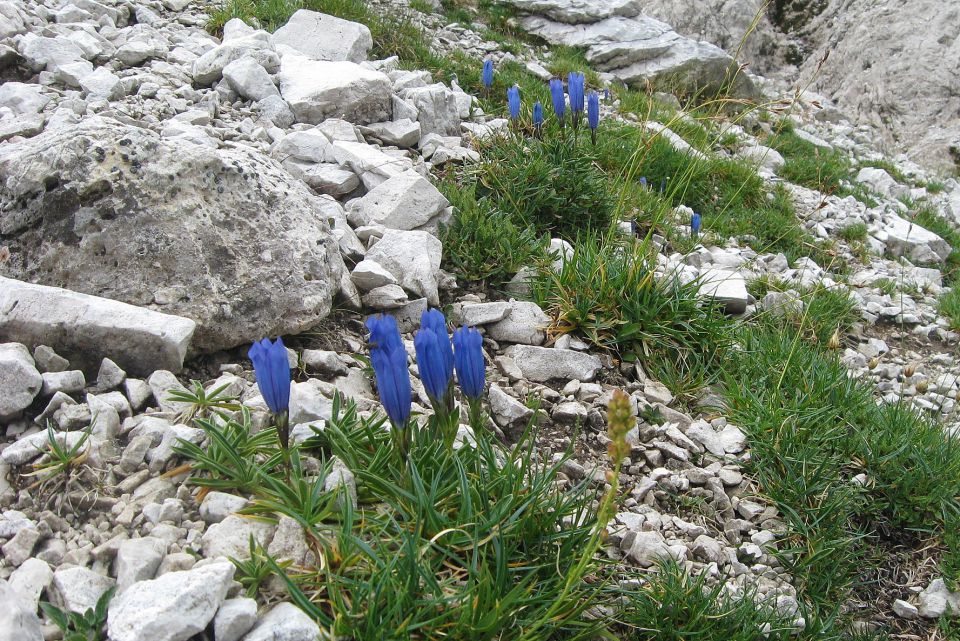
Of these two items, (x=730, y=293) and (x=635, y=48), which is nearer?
(x=730, y=293)

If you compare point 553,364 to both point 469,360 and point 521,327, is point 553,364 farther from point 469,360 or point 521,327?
point 469,360

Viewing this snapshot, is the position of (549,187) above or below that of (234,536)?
below

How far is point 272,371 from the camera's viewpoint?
2.17 meters

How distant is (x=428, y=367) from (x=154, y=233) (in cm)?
167

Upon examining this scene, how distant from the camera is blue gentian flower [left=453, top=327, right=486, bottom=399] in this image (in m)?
2.32

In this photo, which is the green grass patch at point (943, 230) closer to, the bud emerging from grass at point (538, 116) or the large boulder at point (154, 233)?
the bud emerging from grass at point (538, 116)

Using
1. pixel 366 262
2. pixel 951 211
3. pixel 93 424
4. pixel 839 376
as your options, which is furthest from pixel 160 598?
pixel 951 211

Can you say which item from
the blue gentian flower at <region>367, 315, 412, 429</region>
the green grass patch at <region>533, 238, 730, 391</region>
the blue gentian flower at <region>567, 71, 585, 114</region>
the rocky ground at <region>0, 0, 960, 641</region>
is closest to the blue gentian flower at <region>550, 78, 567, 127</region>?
the blue gentian flower at <region>567, 71, 585, 114</region>

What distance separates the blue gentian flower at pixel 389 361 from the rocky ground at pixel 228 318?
481 mm

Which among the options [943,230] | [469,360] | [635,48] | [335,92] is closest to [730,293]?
[469,360]

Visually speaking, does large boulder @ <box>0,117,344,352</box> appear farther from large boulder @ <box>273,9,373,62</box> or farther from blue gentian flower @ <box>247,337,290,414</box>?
large boulder @ <box>273,9,373,62</box>

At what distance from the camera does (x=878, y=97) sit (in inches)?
470

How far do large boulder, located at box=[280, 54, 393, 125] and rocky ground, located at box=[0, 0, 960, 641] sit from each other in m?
0.02

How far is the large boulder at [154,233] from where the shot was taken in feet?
10.3
